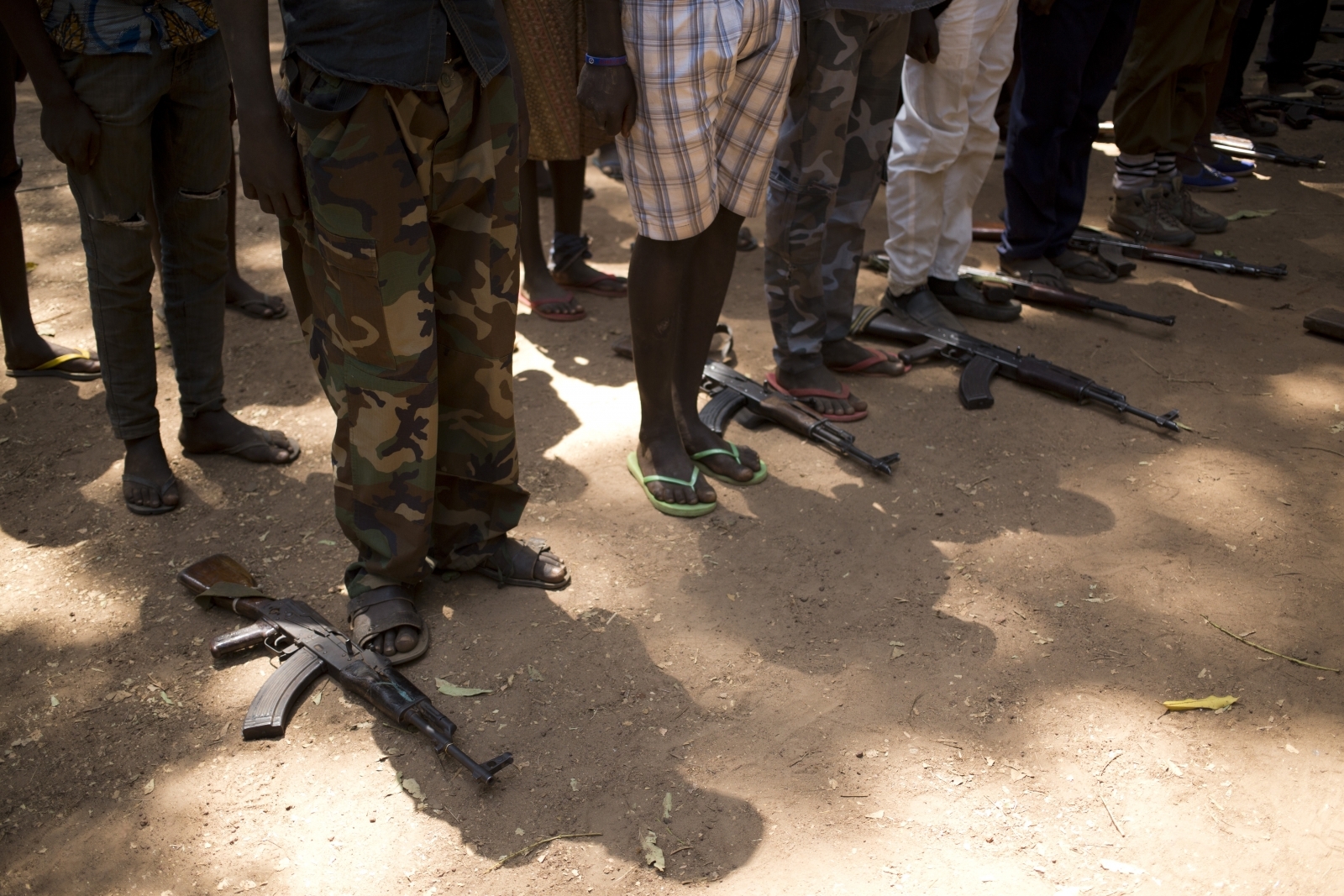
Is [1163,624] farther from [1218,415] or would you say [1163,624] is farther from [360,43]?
[360,43]

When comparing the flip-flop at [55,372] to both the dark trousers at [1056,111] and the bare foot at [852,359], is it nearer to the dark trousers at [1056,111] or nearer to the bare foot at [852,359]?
the bare foot at [852,359]

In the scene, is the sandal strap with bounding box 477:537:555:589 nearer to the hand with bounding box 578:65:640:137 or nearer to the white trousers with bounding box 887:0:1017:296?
the hand with bounding box 578:65:640:137

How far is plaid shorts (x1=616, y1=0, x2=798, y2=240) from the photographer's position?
2.35m

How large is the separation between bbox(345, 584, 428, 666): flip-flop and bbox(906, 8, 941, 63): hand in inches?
95.0

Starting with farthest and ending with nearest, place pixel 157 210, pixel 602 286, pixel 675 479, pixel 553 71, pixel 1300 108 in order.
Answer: pixel 1300 108 → pixel 602 286 → pixel 553 71 → pixel 675 479 → pixel 157 210

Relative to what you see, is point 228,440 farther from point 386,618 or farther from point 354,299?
point 354,299

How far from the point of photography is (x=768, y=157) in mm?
2693

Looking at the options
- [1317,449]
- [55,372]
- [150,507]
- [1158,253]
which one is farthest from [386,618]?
[1158,253]

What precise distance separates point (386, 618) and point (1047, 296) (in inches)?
126

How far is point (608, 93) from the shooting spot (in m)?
2.34

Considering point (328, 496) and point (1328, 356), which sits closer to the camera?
point (328, 496)

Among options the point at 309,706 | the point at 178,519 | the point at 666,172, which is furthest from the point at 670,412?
the point at 178,519

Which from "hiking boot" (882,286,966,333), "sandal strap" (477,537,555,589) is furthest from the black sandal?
"hiking boot" (882,286,966,333)

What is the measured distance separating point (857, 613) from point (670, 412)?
0.84 meters
